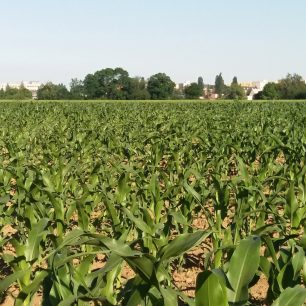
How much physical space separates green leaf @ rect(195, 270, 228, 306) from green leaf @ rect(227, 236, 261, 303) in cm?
27

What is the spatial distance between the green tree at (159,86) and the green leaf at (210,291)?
283 feet

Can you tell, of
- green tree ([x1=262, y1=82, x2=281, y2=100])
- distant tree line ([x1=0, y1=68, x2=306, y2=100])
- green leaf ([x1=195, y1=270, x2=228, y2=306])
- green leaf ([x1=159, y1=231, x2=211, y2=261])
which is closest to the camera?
green leaf ([x1=195, y1=270, x2=228, y2=306])

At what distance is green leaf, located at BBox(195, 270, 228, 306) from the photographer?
5.45 feet

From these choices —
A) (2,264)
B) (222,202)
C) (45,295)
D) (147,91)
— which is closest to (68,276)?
(45,295)

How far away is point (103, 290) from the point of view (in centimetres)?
276

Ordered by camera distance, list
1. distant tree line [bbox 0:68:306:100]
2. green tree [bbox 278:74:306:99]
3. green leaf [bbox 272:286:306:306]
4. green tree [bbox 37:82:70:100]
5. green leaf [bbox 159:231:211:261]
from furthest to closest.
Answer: green tree [bbox 37:82:70:100], distant tree line [bbox 0:68:306:100], green tree [bbox 278:74:306:99], green leaf [bbox 159:231:211:261], green leaf [bbox 272:286:306:306]

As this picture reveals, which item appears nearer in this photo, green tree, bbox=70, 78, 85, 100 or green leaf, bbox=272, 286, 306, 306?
green leaf, bbox=272, 286, 306, 306

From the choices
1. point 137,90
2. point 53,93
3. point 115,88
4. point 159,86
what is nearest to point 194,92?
point 159,86

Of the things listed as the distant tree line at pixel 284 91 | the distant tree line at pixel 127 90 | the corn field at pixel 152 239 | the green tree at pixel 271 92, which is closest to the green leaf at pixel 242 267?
the corn field at pixel 152 239

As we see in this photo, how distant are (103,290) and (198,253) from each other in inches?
80.4

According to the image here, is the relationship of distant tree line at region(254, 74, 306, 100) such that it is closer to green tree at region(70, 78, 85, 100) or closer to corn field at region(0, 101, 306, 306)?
green tree at region(70, 78, 85, 100)

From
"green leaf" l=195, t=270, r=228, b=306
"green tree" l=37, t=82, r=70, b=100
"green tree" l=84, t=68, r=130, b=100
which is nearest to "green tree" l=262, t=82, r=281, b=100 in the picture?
"green tree" l=84, t=68, r=130, b=100

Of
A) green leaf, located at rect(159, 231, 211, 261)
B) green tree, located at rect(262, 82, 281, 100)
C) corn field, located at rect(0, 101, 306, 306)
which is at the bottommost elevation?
corn field, located at rect(0, 101, 306, 306)

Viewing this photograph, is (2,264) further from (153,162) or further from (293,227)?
(153,162)
